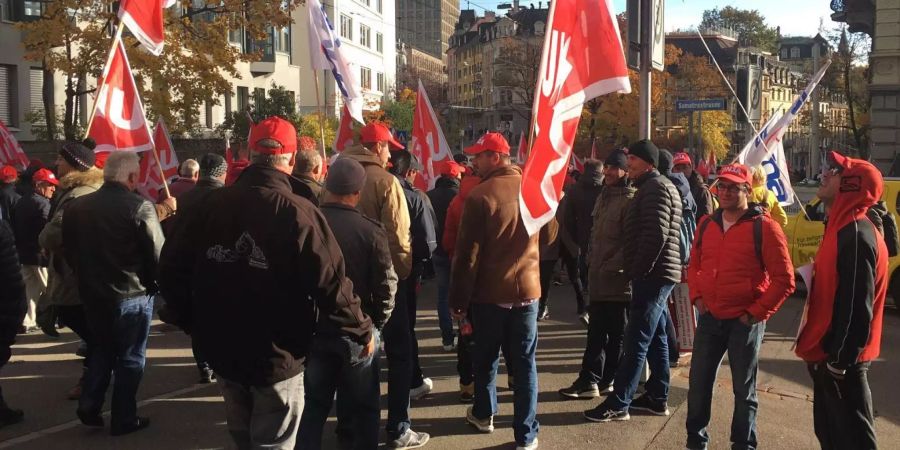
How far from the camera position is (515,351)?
5367mm

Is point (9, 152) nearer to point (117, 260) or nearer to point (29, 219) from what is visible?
point (29, 219)

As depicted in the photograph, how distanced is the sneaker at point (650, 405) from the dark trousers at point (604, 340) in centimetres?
32

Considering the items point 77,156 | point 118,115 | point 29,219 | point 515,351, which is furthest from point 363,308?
point 29,219

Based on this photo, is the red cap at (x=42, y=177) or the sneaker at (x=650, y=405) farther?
the red cap at (x=42, y=177)

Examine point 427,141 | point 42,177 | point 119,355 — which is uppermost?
point 427,141

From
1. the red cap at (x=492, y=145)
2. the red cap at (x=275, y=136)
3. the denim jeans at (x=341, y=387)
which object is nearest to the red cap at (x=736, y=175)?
the red cap at (x=492, y=145)

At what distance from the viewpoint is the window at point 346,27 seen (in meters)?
58.8

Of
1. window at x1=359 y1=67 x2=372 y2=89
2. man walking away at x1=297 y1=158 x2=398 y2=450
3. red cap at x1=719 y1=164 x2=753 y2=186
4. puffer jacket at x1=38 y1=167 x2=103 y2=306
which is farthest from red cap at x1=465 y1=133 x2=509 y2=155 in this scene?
window at x1=359 y1=67 x2=372 y2=89

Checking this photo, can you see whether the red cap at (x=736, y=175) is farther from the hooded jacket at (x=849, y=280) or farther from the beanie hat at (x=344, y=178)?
the beanie hat at (x=344, y=178)

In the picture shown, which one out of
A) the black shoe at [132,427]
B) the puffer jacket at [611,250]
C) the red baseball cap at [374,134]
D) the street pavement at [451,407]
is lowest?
the street pavement at [451,407]

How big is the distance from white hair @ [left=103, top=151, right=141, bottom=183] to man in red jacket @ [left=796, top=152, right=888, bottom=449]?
14.1 ft

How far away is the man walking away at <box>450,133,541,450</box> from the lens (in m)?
5.34

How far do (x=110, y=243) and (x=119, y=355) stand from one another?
0.76m

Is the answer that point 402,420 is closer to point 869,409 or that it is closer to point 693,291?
point 693,291
